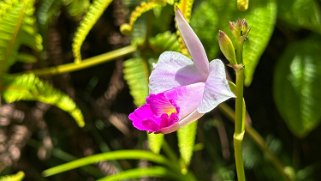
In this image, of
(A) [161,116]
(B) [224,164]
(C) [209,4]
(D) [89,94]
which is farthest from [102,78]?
(A) [161,116]

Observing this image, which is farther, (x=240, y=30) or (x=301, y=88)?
(x=301, y=88)

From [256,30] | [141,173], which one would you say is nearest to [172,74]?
[256,30]

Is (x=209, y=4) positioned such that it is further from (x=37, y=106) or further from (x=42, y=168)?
(x=42, y=168)

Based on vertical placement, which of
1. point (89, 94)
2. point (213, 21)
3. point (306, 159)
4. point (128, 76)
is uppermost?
point (213, 21)

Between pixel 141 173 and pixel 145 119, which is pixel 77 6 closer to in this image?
pixel 141 173

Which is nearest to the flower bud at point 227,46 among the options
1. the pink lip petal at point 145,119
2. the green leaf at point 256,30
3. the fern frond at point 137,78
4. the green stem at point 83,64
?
the pink lip petal at point 145,119
